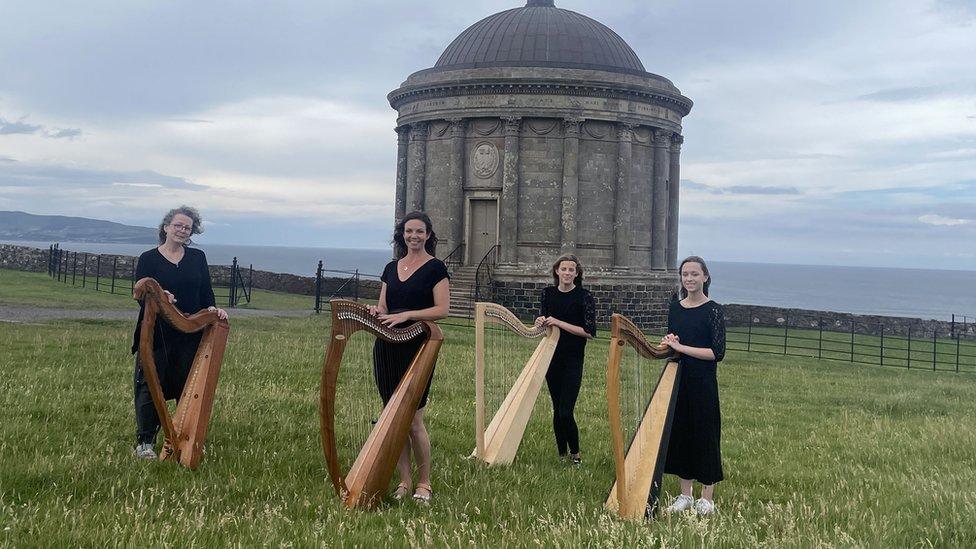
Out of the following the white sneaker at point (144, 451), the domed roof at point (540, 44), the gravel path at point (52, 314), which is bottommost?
the white sneaker at point (144, 451)

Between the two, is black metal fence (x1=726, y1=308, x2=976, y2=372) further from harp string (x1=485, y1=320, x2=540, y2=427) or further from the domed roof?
harp string (x1=485, y1=320, x2=540, y2=427)

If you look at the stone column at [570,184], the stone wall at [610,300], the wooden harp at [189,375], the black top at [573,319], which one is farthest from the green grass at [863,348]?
the wooden harp at [189,375]

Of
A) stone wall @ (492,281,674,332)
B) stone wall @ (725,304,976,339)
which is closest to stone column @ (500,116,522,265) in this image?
stone wall @ (492,281,674,332)

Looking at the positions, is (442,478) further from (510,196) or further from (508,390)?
(510,196)

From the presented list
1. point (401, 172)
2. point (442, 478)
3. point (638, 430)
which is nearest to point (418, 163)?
point (401, 172)

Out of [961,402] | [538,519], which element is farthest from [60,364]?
[961,402]

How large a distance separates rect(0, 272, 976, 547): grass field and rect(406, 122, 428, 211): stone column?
1823cm

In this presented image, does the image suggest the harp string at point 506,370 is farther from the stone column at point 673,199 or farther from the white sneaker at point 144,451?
the stone column at point 673,199

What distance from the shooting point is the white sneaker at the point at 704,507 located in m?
5.92

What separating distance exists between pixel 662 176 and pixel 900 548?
87.7 feet

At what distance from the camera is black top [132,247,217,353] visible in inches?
276

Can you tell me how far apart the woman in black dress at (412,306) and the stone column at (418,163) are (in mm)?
24465

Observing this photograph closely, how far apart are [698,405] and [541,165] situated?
915 inches

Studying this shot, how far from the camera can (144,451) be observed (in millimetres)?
6723
